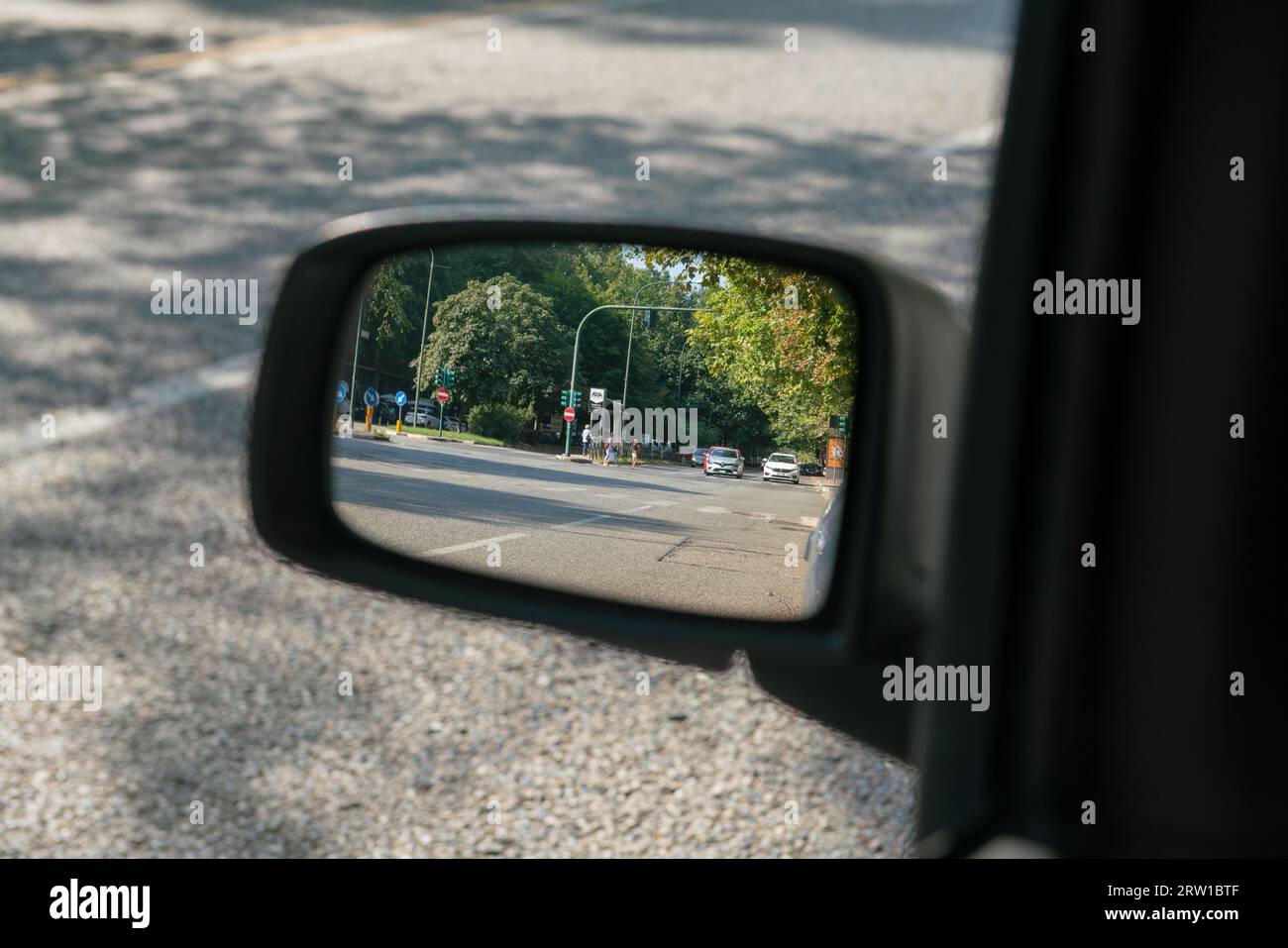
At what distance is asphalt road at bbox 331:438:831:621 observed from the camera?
1.64m

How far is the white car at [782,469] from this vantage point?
1.61 m

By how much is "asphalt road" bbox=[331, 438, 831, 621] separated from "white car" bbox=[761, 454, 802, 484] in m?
0.01

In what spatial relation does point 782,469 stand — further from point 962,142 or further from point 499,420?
point 962,142

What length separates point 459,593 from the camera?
5.96 feet

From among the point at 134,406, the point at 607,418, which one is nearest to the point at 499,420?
the point at 607,418

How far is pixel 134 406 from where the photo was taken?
6938 mm

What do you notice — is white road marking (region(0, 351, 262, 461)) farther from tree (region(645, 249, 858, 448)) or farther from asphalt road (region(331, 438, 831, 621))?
tree (region(645, 249, 858, 448))

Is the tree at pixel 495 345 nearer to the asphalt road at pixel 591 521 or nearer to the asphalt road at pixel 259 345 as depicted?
the asphalt road at pixel 591 521

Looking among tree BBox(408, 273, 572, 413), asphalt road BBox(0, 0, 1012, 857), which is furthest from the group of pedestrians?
asphalt road BBox(0, 0, 1012, 857)

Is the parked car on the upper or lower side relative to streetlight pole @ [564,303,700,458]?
lower

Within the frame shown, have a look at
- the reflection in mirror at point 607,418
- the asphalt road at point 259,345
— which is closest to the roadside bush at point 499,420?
the reflection in mirror at point 607,418

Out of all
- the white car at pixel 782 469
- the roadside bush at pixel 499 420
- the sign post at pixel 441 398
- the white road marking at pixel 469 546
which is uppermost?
the sign post at pixel 441 398

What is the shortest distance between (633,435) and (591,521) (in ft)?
0.68
